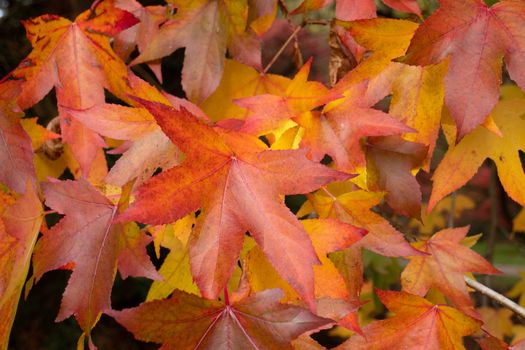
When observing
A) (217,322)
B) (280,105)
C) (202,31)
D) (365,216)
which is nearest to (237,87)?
(202,31)

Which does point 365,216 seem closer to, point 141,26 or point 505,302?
point 505,302

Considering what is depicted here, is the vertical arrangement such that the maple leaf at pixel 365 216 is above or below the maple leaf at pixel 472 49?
below

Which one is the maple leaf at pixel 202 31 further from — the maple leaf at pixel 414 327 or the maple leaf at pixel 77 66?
the maple leaf at pixel 414 327

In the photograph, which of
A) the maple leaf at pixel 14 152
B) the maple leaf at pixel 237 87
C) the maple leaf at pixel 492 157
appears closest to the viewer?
the maple leaf at pixel 14 152

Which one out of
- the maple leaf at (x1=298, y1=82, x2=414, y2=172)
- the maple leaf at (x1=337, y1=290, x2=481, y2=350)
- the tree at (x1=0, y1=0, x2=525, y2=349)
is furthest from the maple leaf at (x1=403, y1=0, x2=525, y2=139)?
the maple leaf at (x1=337, y1=290, x2=481, y2=350)

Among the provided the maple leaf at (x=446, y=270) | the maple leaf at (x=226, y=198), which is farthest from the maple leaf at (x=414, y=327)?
the maple leaf at (x=226, y=198)

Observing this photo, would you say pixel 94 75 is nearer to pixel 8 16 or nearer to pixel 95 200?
pixel 95 200

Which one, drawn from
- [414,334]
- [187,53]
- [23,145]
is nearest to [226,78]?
[187,53]
